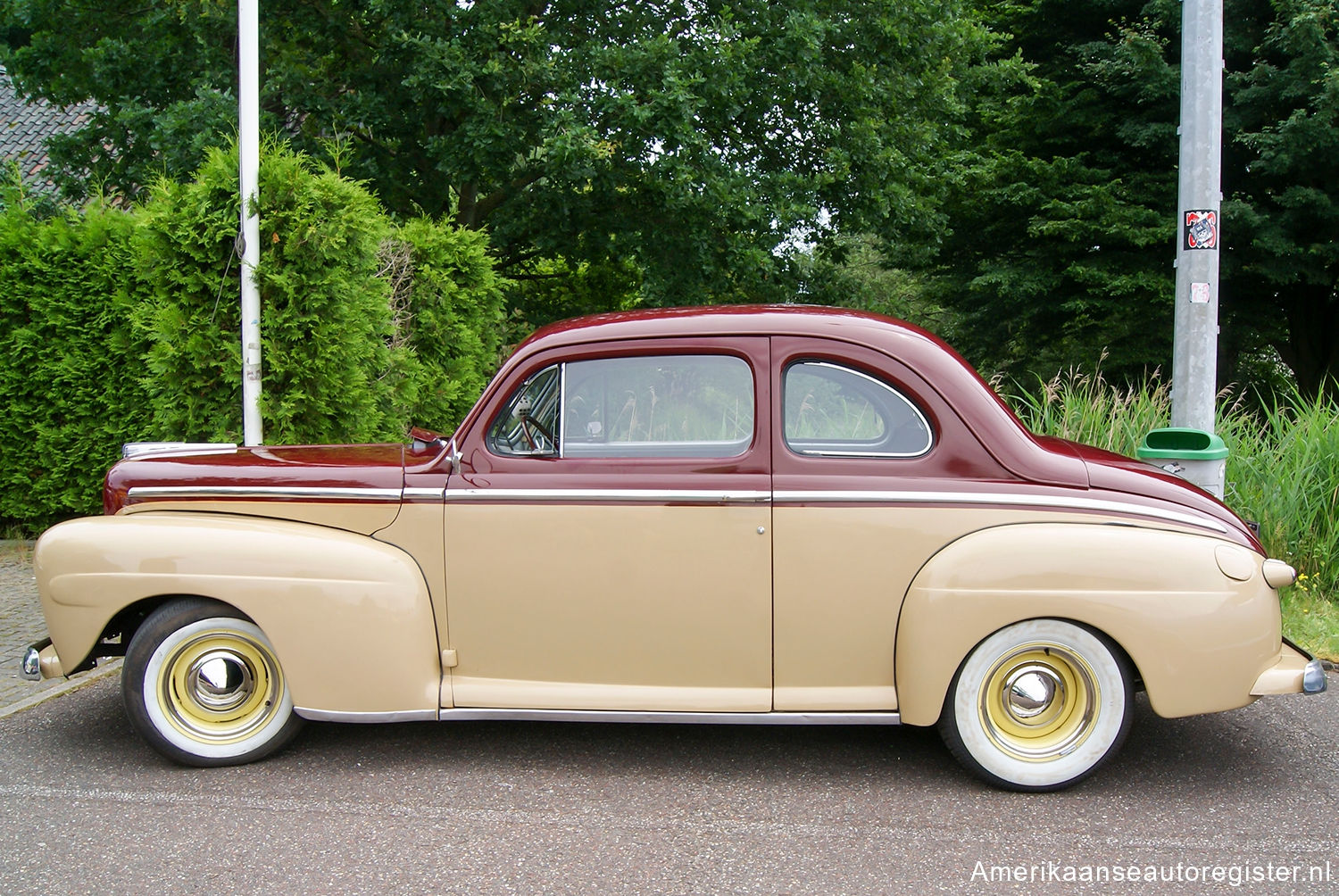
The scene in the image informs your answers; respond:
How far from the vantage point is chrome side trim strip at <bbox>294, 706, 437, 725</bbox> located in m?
3.95

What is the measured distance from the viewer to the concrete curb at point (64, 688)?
4.79 m

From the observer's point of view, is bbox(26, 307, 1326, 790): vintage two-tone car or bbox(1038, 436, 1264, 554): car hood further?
bbox(1038, 436, 1264, 554): car hood

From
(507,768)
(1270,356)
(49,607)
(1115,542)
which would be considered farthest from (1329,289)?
(49,607)

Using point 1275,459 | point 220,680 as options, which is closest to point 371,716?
point 220,680

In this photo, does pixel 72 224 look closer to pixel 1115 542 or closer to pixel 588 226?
pixel 588 226

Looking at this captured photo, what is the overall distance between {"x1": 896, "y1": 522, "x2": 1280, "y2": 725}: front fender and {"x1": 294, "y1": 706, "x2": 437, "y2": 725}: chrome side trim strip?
1.85 m

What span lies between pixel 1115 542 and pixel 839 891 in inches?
62.2

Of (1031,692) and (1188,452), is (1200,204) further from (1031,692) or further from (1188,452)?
(1031,692)

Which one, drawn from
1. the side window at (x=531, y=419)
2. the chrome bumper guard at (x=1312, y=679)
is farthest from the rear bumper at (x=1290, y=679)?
the side window at (x=531, y=419)

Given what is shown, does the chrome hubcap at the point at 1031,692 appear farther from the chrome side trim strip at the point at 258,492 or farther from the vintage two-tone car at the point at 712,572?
the chrome side trim strip at the point at 258,492

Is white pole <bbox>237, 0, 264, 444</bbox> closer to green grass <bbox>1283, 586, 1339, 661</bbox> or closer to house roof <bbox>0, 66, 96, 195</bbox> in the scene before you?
green grass <bbox>1283, 586, 1339, 661</bbox>

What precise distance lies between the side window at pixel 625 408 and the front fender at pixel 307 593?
2.28 ft

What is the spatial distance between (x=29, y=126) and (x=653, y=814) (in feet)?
65.4

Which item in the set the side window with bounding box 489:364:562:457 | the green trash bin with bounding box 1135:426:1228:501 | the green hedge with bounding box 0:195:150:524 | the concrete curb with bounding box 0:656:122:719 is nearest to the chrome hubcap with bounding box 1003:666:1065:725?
the green trash bin with bounding box 1135:426:1228:501
